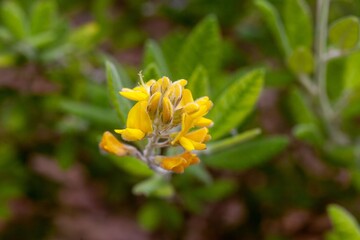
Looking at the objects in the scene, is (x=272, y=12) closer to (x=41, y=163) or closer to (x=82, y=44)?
(x=82, y=44)

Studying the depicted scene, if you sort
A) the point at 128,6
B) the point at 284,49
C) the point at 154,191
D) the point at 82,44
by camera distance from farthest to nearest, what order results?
the point at 128,6
the point at 82,44
the point at 284,49
the point at 154,191

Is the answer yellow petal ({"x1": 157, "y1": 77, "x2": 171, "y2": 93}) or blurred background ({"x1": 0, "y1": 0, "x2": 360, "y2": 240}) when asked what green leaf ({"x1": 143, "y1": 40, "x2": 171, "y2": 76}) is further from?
yellow petal ({"x1": 157, "y1": 77, "x2": 171, "y2": 93})

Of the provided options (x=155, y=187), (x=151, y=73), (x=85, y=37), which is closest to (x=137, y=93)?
(x=151, y=73)

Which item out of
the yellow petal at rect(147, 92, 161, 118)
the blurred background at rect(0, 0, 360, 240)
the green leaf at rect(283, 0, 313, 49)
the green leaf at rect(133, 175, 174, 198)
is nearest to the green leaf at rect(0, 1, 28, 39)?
the blurred background at rect(0, 0, 360, 240)

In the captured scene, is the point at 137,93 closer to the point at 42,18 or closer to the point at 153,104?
the point at 153,104

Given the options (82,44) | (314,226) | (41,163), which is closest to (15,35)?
(82,44)

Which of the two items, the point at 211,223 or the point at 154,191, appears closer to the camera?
the point at 154,191
